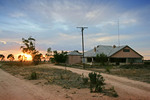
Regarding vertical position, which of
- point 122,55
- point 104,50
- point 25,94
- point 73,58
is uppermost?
point 104,50

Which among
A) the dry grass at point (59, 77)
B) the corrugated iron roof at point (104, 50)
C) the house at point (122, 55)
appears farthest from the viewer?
the corrugated iron roof at point (104, 50)

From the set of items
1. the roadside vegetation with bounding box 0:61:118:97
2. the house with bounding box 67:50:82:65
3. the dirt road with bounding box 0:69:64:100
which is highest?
the house with bounding box 67:50:82:65

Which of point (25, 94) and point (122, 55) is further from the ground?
point (122, 55)

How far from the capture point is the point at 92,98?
736 centimetres

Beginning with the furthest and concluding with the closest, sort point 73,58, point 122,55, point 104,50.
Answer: point 73,58
point 104,50
point 122,55

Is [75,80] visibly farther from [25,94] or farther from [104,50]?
[104,50]

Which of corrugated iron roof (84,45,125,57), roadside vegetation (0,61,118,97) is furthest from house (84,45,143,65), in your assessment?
roadside vegetation (0,61,118,97)

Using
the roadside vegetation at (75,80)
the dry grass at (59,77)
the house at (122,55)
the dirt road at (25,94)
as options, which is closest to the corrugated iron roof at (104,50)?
the house at (122,55)

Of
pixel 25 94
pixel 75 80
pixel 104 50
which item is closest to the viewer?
pixel 25 94

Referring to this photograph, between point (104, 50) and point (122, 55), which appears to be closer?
point (122, 55)

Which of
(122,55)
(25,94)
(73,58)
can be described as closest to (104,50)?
(122,55)

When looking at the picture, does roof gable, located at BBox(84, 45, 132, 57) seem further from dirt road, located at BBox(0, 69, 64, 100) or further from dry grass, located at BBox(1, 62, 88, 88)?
dirt road, located at BBox(0, 69, 64, 100)

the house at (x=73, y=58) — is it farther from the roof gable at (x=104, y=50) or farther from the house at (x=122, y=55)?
the house at (x=122, y=55)

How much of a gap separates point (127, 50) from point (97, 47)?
1026 cm
